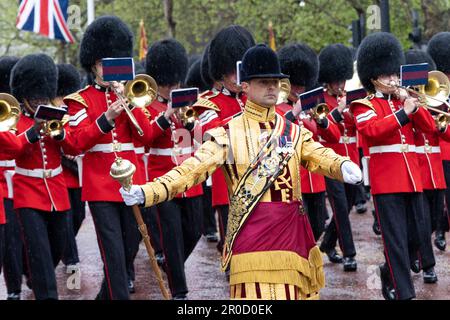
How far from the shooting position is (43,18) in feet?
49.7

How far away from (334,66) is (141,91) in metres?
3.65

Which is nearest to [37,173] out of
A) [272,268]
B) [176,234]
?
[176,234]

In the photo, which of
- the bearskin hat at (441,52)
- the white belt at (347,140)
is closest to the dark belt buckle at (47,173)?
the white belt at (347,140)

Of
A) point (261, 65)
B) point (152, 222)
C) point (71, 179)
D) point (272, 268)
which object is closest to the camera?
point (272, 268)

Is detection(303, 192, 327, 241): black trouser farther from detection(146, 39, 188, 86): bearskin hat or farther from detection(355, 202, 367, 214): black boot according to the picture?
detection(355, 202, 367, 214): black boot

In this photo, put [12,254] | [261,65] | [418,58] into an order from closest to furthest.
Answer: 1. [261,65]
2. [12,254]
3. [418,58]

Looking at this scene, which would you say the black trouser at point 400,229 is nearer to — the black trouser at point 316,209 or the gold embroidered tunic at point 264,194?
the black trouser at point 316,209

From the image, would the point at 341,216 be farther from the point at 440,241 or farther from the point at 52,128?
the point at 52,128

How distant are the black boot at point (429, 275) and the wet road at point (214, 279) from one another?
46 millimetres

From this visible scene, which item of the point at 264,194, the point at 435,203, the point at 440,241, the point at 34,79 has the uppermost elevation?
the point at 34,79

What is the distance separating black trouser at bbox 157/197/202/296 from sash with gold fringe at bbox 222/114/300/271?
95.8 inches

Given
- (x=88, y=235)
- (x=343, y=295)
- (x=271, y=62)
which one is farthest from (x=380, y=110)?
(x=88, y=235)

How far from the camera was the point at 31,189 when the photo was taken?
744 cm

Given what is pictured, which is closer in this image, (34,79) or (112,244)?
(112,244)
